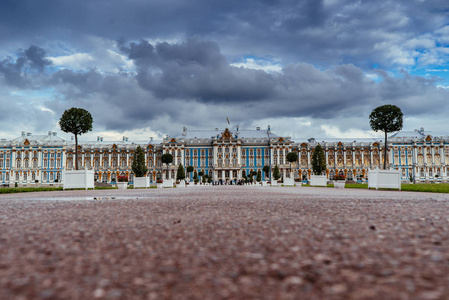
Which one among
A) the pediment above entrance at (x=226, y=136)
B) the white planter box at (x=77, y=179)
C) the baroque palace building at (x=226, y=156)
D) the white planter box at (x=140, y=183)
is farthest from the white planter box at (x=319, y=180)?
the pediment above entrance at (x=226, y=136)

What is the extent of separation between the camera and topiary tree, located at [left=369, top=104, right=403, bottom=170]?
44562 mm

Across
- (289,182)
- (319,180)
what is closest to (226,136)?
(289,182)

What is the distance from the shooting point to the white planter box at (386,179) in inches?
867

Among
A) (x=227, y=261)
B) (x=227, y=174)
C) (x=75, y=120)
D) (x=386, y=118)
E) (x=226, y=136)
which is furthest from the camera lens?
(x=226, y=136)

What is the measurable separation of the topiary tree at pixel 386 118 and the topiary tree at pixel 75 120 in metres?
35.1

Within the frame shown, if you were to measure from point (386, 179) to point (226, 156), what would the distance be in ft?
211

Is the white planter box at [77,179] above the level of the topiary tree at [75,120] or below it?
below

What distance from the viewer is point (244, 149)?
86688 mm

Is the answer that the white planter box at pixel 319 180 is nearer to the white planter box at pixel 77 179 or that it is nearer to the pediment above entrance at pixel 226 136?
the white planter box at pixel 77 179

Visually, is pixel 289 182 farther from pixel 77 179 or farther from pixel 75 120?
pixel 75 120

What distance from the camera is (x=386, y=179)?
22.5 meters

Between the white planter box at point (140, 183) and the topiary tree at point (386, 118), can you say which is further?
the topiary tree at point (386, 118)

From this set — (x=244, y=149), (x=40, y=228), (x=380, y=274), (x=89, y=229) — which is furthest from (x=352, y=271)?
(x=244, y=149)

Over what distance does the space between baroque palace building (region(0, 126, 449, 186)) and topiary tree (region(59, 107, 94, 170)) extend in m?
42.5
